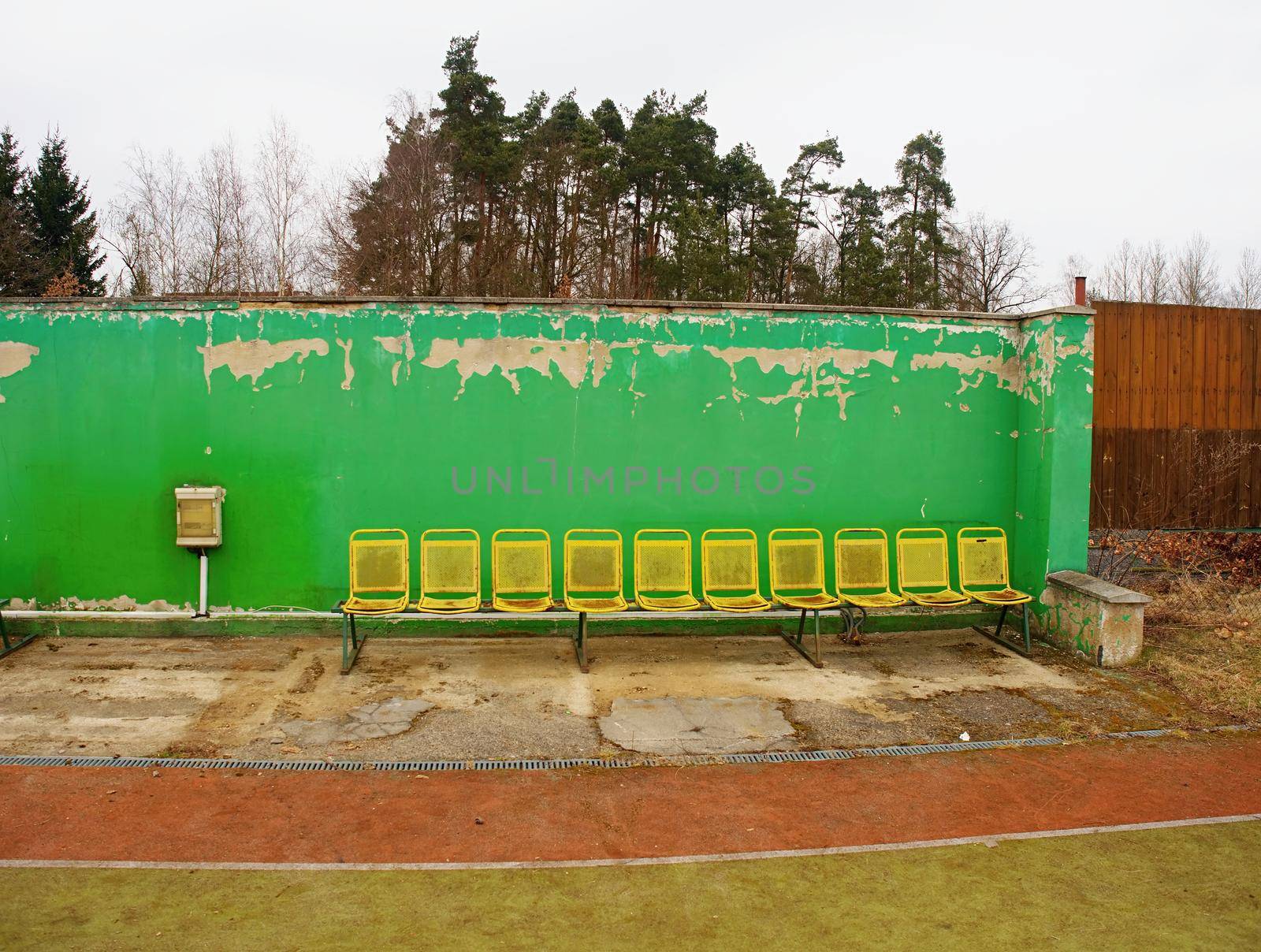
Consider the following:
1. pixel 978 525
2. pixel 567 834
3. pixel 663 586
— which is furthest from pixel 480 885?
pixel 978 525

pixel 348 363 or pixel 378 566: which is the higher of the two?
pixel 348 363

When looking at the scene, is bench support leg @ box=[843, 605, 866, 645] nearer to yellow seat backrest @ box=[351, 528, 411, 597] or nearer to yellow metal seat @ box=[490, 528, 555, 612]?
yellow metal seat @ box=[490, 528, 555, 612]

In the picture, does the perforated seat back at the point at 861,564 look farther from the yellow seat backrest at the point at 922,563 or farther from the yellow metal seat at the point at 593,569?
the yellow metal seat at the point at 593,569

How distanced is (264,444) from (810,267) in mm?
24112

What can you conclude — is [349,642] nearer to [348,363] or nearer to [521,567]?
[521,567]

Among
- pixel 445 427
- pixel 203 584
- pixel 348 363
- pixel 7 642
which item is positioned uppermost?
pixel 348 363

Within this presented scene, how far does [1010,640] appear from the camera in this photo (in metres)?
7.46

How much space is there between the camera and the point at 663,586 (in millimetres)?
7133

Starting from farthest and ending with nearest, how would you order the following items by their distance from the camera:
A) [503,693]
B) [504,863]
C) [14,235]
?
[14,235] → [503,693] → [504,863]

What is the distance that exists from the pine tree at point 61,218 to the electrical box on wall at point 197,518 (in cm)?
2582

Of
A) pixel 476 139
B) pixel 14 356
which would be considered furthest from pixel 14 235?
pixel 14 356

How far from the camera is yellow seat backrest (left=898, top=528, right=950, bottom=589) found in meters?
7.39

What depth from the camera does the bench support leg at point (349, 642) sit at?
636 cm

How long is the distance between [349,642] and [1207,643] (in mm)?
7398
